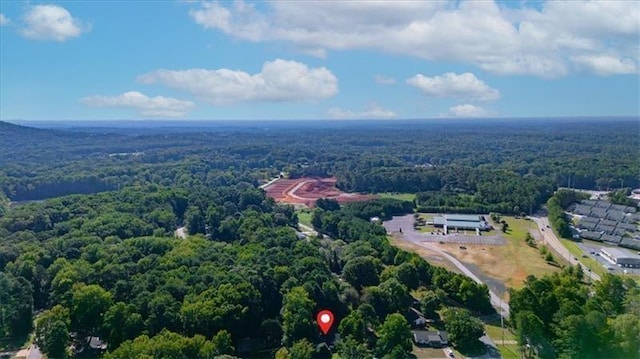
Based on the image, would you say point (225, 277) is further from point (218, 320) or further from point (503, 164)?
point (503, 164)

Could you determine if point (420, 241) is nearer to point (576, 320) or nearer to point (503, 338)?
point (503, 338)

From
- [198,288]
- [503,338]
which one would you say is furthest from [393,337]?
[198,288]

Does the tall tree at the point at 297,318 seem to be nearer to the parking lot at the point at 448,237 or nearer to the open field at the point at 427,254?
the open field at the point at 427,254

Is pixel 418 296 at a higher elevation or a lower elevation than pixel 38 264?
lower

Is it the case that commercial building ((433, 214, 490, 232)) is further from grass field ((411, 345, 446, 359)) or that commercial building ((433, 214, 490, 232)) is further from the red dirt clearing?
grass field ((411, 345, 446, 359))

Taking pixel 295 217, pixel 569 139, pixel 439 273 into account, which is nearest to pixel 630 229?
pixel 439 273

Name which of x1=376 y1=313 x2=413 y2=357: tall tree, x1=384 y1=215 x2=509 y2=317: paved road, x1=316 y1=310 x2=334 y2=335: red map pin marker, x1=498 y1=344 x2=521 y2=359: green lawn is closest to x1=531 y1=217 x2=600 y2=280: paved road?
x1=384 y1=215 x2=509 y2=317: paved road
